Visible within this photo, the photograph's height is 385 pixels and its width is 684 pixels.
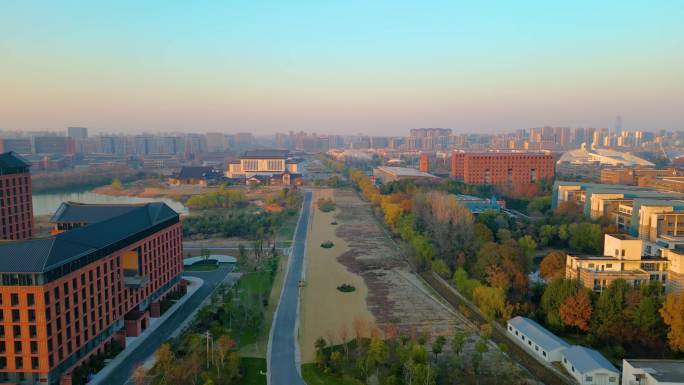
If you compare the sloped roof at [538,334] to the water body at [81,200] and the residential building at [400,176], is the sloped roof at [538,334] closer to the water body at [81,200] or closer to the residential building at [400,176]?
the water body at [81,200]

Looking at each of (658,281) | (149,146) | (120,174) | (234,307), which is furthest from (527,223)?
(149,146)

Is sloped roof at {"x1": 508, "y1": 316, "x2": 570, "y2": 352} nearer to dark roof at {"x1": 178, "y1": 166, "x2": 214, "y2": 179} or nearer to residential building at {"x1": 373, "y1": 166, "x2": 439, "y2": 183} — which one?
residential building at {"x1": 373, "y1": 166, "x2": 439, "y2": 183}

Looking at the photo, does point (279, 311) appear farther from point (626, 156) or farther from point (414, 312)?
point (626, 156)

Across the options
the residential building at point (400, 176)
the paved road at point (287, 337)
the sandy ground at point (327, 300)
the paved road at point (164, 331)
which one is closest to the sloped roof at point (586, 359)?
the sandy ground at point (327, 300)

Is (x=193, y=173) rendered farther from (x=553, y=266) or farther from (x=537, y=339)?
(x=537, y=339)

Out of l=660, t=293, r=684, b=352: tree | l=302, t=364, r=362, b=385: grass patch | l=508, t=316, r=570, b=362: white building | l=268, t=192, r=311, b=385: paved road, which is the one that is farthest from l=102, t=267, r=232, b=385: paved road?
l=660, t=293, r=684, b=352: tree
